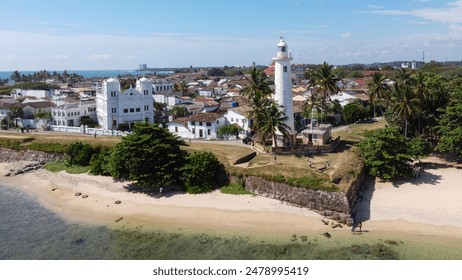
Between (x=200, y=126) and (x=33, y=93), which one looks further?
(x=33, y=93)

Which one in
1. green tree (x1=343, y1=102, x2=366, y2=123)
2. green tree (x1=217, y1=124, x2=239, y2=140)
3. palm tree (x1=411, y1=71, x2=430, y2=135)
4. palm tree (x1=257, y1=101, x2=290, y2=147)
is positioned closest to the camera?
palm tree (x1=257, y1=101, x2=290, y2=147)

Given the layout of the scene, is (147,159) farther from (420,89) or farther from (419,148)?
(420,89)

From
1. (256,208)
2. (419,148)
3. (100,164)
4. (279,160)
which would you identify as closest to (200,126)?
(100,164)

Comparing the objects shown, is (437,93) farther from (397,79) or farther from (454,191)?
(454,191)

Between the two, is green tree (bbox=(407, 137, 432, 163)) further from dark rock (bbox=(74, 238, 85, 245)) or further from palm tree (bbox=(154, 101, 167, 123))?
palm tree (bbox=(154, 101, 167, 123))

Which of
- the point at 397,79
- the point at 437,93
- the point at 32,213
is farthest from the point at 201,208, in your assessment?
the point at 437,93

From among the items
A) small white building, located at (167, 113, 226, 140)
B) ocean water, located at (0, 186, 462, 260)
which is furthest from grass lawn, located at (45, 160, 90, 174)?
small white building, located at (167, 113, 226, 140)
